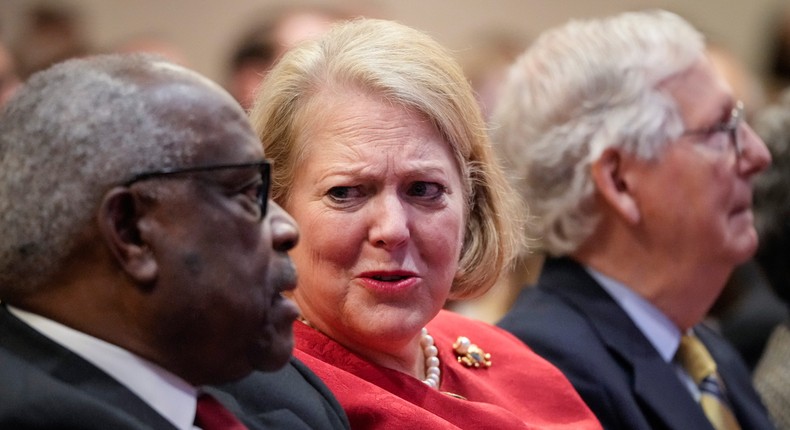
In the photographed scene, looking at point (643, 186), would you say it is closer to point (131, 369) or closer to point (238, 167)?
point (238, 167)

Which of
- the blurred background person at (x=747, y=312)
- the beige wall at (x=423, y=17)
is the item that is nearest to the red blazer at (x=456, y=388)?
the blurred background person at (x=747, y=312)

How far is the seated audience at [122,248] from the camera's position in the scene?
1419mm

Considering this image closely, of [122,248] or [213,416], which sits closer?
[122,248]

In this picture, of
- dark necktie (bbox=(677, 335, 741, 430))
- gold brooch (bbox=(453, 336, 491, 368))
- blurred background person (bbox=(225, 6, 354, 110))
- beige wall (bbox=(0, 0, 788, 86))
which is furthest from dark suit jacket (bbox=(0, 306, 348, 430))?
beige wall (bbox=(0, 0, 788, 86))

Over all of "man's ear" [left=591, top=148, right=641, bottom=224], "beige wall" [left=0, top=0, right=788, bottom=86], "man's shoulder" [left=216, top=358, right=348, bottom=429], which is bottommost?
"beige wall" [left=0, top=0, right=788, bottom=86]

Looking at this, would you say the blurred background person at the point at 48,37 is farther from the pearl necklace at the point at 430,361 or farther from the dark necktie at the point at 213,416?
the dark necktie at the point at 213,416

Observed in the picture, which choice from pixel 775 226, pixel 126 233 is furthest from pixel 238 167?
pixel 775 226

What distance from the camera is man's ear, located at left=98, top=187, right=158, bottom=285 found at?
142 cm

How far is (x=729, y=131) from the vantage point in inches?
116

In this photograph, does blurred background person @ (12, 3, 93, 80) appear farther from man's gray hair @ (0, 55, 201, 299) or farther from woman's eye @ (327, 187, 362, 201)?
man's gray hair @ (0, 55, 201, 299)

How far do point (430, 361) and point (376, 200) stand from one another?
385 mm

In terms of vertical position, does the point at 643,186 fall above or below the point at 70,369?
below

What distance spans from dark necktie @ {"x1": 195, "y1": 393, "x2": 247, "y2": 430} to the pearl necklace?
2.13 ft

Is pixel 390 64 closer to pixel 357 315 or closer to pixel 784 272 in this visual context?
pixel 357 315
